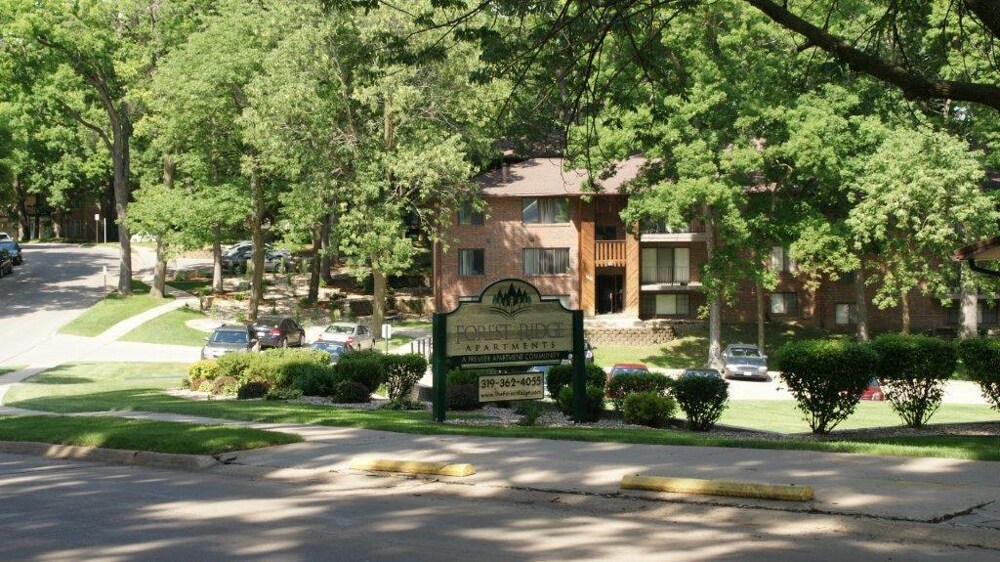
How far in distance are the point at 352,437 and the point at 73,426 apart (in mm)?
5139

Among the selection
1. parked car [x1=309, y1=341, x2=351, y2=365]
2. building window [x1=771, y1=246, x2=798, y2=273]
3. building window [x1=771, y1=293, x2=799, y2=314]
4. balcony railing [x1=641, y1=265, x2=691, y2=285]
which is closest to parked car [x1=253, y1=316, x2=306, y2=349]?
parked car [x1=309, y1=341, x2=351, y2=365]

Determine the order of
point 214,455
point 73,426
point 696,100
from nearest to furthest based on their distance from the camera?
point 214,455, point 73,426, point 696,100

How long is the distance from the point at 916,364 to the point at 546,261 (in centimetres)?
4000

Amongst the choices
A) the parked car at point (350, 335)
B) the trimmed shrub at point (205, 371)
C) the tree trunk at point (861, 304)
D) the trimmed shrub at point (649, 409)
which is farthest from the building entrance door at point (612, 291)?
the trimmed shrub at point (649, 409)

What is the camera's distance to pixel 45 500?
37.6ft

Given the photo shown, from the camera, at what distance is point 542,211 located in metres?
56.6

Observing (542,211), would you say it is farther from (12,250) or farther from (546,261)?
(12,250)

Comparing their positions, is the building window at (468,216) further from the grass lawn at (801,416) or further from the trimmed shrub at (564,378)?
the trimmed shrub at (564,378)

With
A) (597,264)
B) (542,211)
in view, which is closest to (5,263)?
(542,211)

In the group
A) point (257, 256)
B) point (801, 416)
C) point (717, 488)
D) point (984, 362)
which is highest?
point (257, 256)

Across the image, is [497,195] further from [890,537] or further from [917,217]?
[890,537]

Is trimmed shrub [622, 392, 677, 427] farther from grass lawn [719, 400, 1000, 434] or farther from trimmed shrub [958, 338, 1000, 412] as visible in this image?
grass lawn [719, 400, 1000, 434]

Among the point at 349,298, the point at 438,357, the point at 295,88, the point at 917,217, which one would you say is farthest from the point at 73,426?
the point at 349,298

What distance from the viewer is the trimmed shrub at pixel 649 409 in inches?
748
